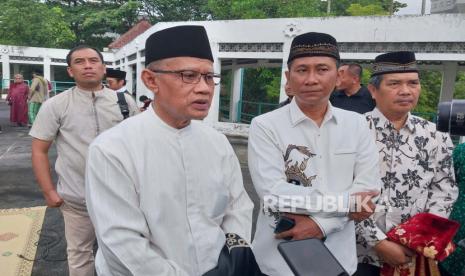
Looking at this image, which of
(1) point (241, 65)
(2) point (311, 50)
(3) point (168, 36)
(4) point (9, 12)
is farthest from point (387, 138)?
(4) point (9, 12)

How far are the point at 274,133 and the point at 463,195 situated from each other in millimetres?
1182

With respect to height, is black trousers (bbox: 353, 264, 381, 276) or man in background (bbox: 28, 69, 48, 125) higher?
man in background (bbox: 28, 69, 48, 125)

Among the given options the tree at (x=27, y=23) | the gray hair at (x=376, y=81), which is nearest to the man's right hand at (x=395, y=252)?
the gray hair at (x=376, y=81)

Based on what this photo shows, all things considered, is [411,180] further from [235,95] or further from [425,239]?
[235,95]

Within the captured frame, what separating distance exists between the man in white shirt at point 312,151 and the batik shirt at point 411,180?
0.21 m

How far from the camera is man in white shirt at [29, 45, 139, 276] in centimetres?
271

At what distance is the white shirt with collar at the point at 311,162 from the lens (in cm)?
186

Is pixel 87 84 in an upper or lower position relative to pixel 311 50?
lower

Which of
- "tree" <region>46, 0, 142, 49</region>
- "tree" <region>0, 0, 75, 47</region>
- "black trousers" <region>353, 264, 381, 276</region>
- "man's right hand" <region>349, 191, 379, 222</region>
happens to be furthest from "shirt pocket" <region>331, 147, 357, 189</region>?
"tree" <region>46, 0, 142, 49</region>

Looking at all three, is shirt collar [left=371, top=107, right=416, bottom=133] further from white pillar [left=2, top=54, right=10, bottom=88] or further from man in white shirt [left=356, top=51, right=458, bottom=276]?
white pillar [left=2, top=54, right=10, bottom=88]

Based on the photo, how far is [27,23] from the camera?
24609mm

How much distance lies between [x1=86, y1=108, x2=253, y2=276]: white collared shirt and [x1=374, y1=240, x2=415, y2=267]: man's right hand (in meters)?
0.76

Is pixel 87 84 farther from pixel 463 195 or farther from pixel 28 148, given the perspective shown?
pixel 28 148

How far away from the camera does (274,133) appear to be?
6.33ft
